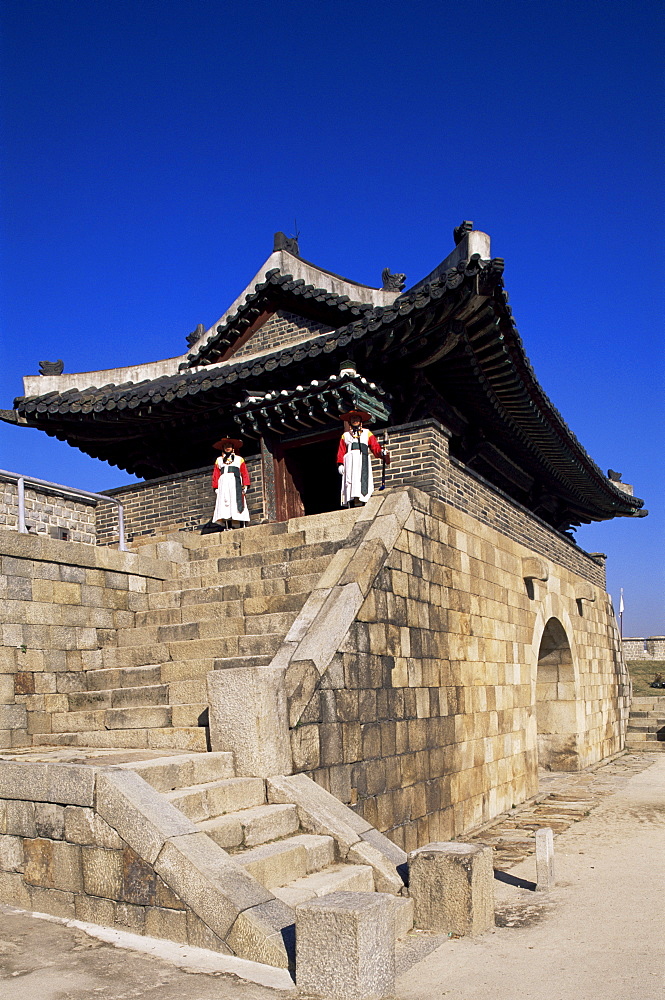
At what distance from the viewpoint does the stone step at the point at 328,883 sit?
4.72 m

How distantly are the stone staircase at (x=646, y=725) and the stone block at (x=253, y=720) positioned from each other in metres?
16.4

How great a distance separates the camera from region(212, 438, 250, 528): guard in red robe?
11094mm

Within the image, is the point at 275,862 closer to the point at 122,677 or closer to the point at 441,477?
the point at 122,677

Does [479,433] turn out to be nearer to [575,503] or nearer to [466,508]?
[466,508]

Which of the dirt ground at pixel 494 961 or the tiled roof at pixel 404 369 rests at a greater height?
the tiled roof at pixel 404 369

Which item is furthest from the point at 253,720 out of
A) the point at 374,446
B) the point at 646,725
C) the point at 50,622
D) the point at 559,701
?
the point at 646,725

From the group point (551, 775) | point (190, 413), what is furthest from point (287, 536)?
point (551, 775)

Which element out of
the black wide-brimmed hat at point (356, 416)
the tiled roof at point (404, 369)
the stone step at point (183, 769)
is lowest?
the stone step at point (183, 769)

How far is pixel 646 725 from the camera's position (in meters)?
20.7

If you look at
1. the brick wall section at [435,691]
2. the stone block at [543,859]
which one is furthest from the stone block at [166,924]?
the stone block at [543,859]

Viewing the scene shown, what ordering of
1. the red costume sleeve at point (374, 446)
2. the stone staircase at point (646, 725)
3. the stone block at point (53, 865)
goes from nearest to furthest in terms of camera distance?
the stone block at point (53, 865)
the red costume sleeve at point (374, 446)
the stone staircase at point (646, 725)

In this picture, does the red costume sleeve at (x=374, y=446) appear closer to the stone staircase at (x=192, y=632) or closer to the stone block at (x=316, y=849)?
the stone staircase at (x=192, y=632)

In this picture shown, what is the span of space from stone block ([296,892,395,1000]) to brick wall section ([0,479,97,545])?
7951 mm

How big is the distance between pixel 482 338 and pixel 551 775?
811 centimetres
